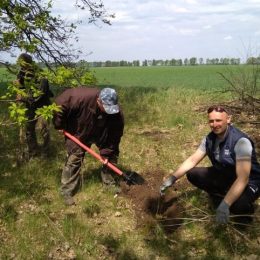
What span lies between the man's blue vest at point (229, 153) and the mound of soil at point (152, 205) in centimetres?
88

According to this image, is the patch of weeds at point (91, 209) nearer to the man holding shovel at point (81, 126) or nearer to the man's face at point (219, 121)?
the man holding shovel at point (81, 126)

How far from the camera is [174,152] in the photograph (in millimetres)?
7914

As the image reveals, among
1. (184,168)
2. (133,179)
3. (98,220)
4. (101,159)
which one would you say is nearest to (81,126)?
(101,159)

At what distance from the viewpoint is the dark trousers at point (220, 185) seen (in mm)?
4883

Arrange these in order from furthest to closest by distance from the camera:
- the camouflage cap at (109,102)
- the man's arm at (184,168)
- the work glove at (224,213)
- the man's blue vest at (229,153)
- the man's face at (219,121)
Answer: the camouflage cap at (109,102) < the man's arm at (184,168) < the man's blue vest at (229,153) < the man's face at (219,121) < the work glove at (224,213)

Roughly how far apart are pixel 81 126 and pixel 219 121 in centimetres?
209

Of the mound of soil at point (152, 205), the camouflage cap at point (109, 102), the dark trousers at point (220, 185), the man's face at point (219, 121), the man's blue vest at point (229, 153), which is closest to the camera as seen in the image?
the man's face at point (219, 121)

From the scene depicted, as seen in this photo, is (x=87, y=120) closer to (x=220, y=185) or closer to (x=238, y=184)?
(x=220, y=185)

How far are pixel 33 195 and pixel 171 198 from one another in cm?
196

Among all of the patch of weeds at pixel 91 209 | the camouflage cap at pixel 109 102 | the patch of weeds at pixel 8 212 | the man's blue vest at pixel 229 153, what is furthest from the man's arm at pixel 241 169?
the patch of weeds at pixel 8 212

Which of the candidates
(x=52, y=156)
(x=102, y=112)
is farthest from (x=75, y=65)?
(x=102, y=112)

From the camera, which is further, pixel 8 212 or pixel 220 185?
pixel 8 212

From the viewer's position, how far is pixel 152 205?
18.6 feet

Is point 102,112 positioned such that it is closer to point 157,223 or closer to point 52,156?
point 157,223
